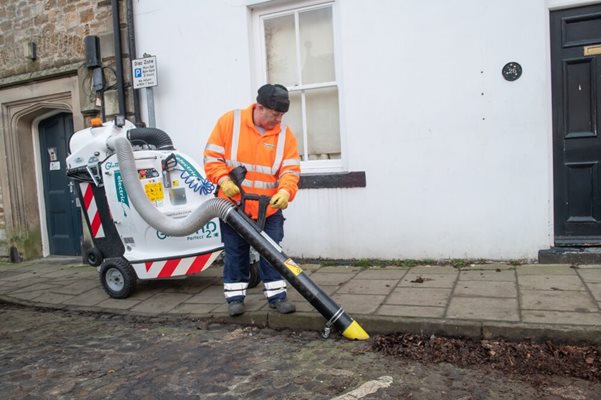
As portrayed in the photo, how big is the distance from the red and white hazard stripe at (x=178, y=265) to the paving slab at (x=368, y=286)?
132 centimetres

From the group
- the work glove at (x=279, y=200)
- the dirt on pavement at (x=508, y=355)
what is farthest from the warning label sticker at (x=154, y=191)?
the dirt on pavement at (x=508, y=355)

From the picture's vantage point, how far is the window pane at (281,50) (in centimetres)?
621

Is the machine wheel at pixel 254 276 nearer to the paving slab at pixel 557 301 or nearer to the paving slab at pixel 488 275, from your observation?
the paving slab at pixel 488 275

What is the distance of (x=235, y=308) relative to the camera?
425cm

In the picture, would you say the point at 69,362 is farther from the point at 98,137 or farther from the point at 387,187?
the point at 387,187

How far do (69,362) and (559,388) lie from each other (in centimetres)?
325

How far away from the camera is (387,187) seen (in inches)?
224

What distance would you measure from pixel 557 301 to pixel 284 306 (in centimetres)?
215

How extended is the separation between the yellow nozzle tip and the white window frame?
2.59 m

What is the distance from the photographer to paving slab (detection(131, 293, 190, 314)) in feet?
15.7

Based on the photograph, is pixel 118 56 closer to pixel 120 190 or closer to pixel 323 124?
pixel 120 190

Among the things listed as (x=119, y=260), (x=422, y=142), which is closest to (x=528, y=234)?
(x=422, y=142)

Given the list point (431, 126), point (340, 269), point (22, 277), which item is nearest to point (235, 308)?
point (340, 269)

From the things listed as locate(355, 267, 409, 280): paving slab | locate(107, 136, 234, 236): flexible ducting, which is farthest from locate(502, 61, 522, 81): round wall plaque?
locate(107, 136, 234, 236): flexible ducting
